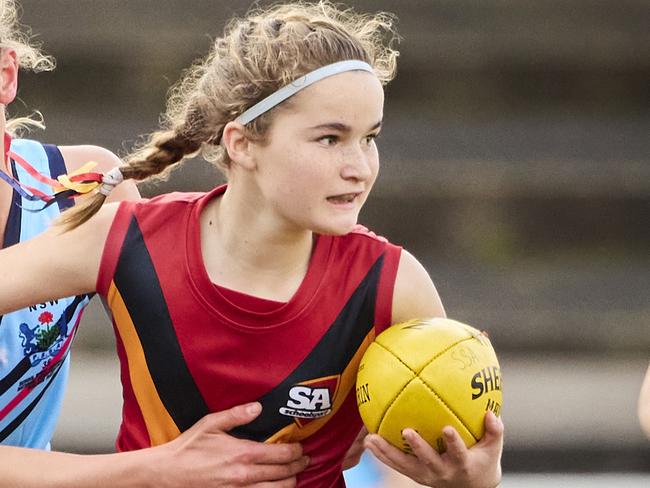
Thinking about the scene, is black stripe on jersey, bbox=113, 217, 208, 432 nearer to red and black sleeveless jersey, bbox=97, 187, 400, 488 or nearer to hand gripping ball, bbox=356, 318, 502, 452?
red and black sleeveless jersey, bbox=97, 187, 400, 488

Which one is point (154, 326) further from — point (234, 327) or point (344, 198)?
point (344, 198)

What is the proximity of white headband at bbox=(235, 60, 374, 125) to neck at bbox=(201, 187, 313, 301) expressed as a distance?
255 mm

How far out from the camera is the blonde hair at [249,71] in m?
3.41

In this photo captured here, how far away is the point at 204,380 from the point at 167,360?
11 centimetres

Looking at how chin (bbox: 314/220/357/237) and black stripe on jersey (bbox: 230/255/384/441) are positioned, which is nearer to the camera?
chin (bbox: 314/220/357/237)

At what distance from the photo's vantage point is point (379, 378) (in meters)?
3.28

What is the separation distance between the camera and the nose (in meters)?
3.28

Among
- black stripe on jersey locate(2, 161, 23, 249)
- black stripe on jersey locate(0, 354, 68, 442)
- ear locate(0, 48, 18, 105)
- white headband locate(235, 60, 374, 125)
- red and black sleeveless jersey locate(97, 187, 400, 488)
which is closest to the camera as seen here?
white headband locate(235, 60, 374, 125)

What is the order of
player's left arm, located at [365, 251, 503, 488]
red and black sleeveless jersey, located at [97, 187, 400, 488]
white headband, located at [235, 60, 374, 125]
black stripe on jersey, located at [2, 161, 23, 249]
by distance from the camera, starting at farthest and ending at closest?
black stripe on jersey, located at [2, 161, 23, 249] < red and black sleeveless jersey, located at [97, 187, 400, 488] < white headband, located at [235, 60, 374, 125] < player's left arm, located at [365, 251, 503, 488]

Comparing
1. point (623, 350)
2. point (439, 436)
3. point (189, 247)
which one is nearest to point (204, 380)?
point (189, 247)

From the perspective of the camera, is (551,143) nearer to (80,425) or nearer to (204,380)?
(80,425)

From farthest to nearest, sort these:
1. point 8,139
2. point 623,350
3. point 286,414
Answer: point 623,350 → point 8,139 → point 286,414

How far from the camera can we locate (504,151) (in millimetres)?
12477

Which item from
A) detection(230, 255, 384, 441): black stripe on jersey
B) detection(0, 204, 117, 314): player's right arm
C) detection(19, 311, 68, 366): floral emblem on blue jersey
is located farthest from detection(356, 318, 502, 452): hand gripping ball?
detection(19, 311, 68, 366): floral emblem on blue jersey
